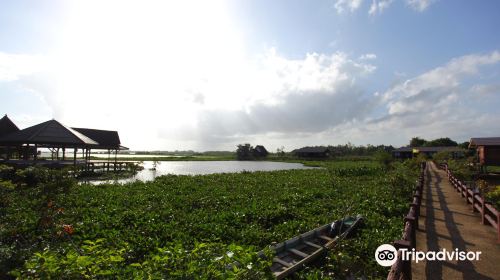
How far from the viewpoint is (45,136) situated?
A: 22172 millimetres

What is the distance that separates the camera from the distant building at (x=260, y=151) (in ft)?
284

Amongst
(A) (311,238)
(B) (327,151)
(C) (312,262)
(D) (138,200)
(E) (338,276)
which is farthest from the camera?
(B) (327,151)

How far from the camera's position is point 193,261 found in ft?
9.28

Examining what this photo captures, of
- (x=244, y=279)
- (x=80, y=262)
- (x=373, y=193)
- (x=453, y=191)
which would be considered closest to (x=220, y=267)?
(x=244, y=279)

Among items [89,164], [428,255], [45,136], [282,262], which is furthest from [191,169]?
[428,255]

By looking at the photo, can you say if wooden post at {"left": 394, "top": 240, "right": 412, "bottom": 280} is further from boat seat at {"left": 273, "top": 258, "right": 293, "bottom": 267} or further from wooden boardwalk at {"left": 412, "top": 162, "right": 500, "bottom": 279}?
boat seat at {"left": 273, "top": 258, "right": 293, "bottom": 267}

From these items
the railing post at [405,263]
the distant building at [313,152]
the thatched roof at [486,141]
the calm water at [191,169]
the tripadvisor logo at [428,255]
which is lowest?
the calm water at [191,169]

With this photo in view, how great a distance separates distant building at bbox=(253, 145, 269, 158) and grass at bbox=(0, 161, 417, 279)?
71.0 m

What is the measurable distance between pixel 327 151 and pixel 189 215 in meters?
69.0

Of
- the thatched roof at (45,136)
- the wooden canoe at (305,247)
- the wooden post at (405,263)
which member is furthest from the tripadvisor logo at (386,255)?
the thatched roof at (45,136)

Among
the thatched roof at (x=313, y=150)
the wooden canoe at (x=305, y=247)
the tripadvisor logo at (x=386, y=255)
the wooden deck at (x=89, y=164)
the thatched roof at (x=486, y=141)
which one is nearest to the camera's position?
the tripadvisor logo at (x=386, y=255)

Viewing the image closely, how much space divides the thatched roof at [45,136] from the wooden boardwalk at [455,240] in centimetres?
2482

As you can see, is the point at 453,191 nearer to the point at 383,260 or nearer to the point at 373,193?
the point at 373,193

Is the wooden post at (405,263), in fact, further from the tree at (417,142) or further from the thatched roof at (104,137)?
the tree at (417,142)
